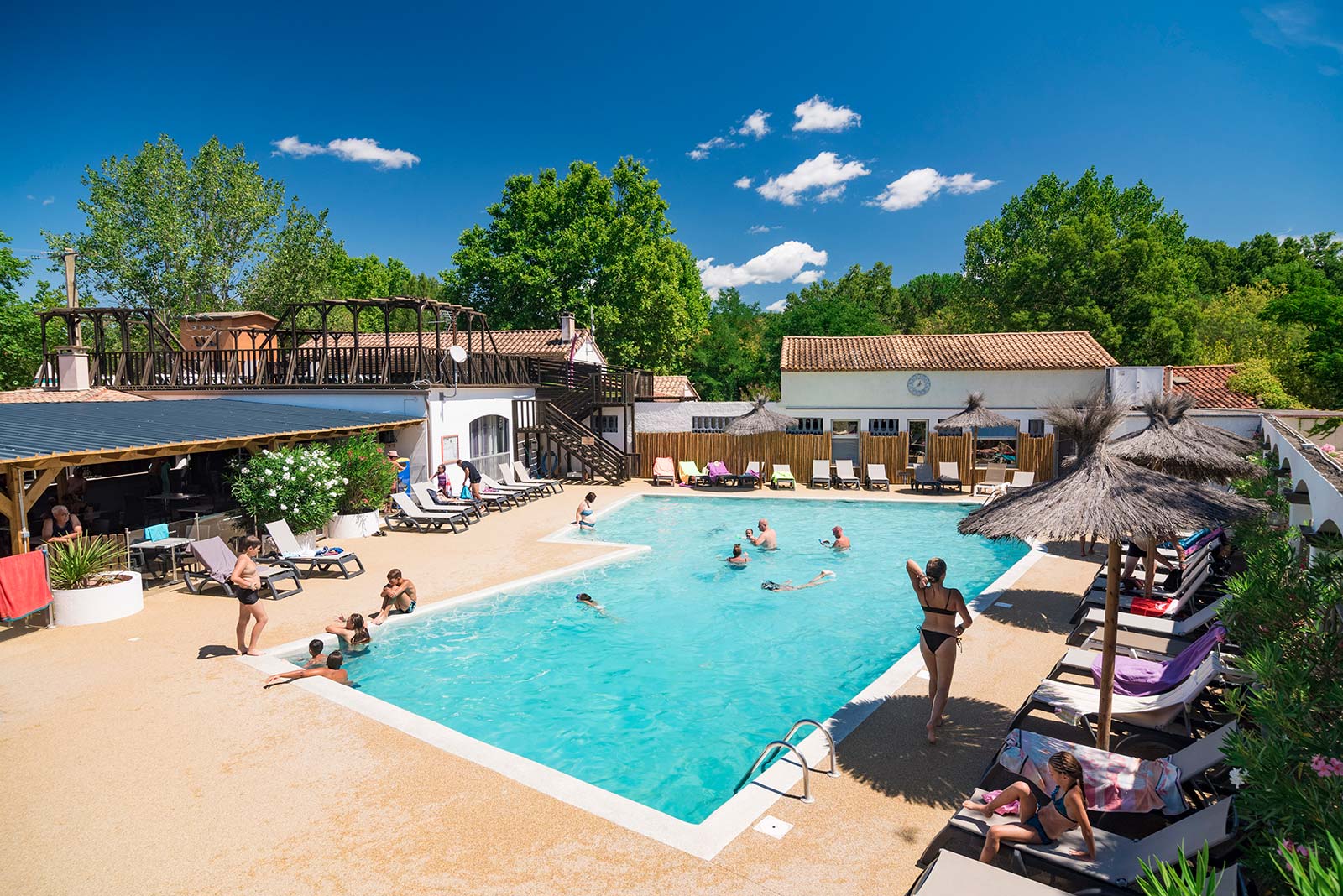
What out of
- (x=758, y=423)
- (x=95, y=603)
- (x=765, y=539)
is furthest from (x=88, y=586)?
(x=758, y=423)

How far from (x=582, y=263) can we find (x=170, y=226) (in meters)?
19.0

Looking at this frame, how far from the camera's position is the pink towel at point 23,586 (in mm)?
8625

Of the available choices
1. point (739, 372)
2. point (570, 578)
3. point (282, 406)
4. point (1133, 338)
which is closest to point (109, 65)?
point (282, 406)

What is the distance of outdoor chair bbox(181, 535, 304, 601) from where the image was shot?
10641 mm

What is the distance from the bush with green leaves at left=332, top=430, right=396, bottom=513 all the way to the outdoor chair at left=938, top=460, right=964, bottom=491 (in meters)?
15.7

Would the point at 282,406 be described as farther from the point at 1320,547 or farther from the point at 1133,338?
the point at 1133,338

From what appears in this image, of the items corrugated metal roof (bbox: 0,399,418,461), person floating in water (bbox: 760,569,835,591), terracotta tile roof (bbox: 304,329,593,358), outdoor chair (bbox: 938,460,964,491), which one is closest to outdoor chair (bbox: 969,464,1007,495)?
outdoor chair (bbox: 938,460,964,491)

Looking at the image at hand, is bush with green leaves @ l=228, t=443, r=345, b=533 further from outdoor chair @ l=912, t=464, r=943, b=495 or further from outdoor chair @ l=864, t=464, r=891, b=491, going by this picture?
outdoor chair @ l=912, t=464, r=943, b=495

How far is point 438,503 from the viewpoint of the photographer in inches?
672

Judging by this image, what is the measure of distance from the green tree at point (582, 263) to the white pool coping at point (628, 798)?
1160 inches

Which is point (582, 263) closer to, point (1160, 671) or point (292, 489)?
point (292, 489)

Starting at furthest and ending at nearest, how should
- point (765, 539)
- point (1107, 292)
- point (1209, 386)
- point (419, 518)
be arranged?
point (1107, 292) → point (1209, 386) → point (419, 518) → point (765, 539)

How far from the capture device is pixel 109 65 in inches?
1490

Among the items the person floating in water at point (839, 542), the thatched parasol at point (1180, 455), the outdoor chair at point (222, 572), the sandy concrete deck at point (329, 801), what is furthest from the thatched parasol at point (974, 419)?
the outdoor chair at point (222, 572)
